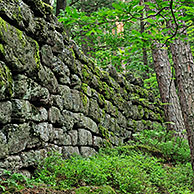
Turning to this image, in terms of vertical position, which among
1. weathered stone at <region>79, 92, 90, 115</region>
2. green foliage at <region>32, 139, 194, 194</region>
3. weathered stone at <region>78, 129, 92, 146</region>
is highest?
weathered stone at <region>79, 92, 90, 115</region>

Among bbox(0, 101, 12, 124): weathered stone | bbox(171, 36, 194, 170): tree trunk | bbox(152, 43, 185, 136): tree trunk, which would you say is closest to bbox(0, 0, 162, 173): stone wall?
bbox(0, 101, 12, 124): weathered stone

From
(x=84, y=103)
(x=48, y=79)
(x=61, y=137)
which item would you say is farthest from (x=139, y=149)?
(x=48, y=79)

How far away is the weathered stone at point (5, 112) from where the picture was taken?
107 inches

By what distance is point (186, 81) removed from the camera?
4.31m

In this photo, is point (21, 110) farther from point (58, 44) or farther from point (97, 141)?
point (97, 141)

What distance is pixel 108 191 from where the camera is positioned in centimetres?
295

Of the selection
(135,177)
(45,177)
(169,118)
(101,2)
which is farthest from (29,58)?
(101,2)

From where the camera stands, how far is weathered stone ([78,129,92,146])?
4.74 m

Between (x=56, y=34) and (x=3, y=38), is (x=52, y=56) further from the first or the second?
(x=3, y=38)

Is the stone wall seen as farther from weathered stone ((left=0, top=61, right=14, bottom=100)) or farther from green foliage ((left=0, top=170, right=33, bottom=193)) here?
green foliage ((left=0, top=170, right=33, bottom=193))

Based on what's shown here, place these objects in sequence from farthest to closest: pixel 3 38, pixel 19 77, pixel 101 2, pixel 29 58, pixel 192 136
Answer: pixel 101 2, pixel 192 136, pixel 29 58, pixel 19 77, pixel 3 38

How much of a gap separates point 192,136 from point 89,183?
7.20ft

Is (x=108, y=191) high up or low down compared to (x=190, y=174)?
up

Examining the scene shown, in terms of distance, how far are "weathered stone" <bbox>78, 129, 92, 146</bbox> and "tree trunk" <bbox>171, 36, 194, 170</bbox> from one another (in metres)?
2.11
